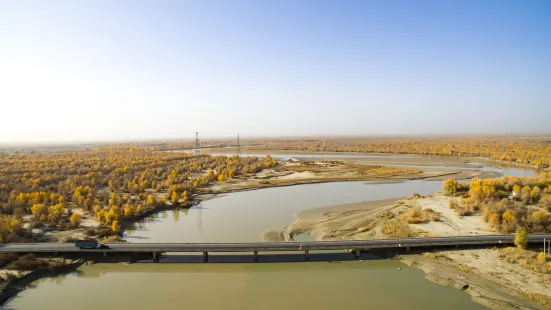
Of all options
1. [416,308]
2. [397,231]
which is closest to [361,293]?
[416,308]

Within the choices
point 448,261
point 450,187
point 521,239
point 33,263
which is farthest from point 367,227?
Answer: point 33,263

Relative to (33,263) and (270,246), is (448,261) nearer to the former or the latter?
(270,246)

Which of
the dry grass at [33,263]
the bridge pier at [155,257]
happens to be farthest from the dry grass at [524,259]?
the dry grass at [33,263]

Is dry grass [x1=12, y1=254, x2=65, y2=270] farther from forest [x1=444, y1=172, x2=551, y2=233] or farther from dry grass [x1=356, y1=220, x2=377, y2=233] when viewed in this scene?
forest [x1=444, y1=172, x2=551, y2=233]

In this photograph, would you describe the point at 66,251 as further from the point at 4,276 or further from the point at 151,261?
the point at 151,261

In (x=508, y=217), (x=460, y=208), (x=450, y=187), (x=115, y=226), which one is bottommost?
(x=115, y=226)

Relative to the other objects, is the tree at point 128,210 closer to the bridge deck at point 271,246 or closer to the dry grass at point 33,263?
the bridge deck at point 271,246
